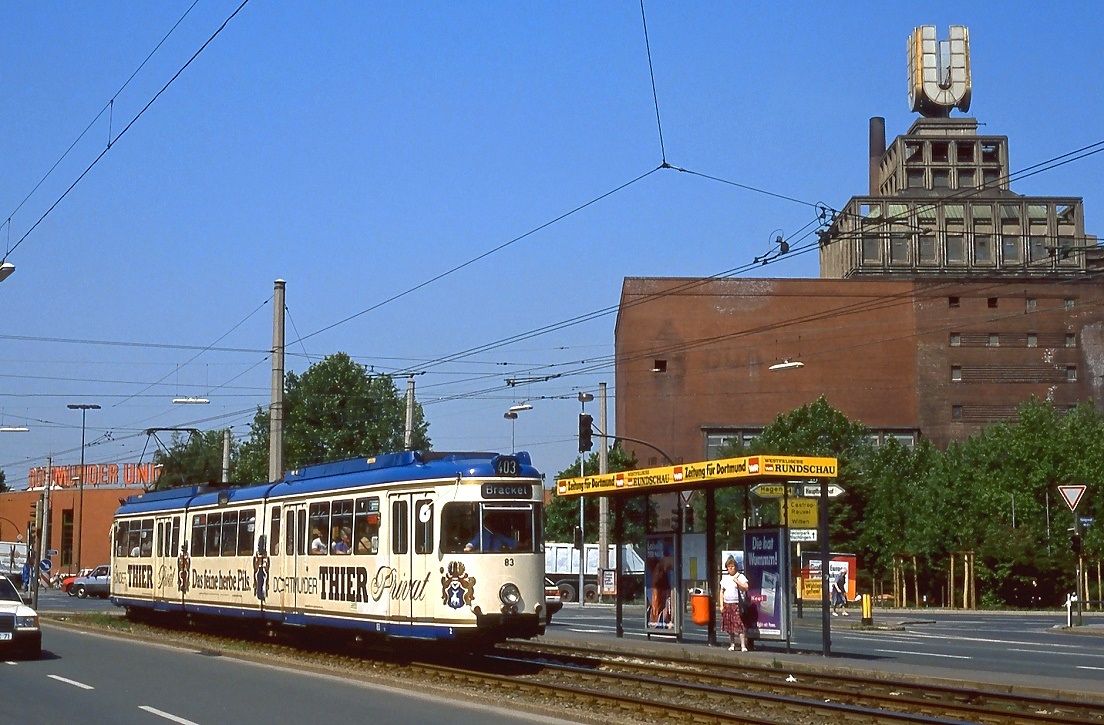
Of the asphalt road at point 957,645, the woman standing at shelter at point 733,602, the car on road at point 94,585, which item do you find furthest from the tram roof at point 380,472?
the car on road at point 94,585

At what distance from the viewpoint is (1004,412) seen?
286 feet

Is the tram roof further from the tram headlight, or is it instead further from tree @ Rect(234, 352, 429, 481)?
tree @ Rect(234, 352, 429, 481)

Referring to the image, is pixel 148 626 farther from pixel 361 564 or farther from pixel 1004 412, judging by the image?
pixel 1004 412

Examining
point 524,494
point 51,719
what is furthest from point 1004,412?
point 51,719

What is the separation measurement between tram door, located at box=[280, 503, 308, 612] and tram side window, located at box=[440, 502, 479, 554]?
4.50m

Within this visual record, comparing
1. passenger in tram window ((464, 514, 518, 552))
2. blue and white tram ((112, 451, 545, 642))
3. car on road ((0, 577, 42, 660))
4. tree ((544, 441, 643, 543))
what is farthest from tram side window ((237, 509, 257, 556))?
tree ((544, 441, 643, 543))

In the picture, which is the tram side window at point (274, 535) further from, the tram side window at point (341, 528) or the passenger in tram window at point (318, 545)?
the tram side window at point (341, 528)

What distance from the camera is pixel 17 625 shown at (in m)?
21.4

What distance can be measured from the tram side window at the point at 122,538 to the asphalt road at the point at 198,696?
12.8 m

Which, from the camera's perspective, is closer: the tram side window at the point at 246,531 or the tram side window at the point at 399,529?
the tram side window at the point at 399,529

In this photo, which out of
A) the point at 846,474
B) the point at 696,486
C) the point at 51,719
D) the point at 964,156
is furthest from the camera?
the point at 964,156

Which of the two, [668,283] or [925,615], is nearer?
[925,615]

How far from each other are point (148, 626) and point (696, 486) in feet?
51.9

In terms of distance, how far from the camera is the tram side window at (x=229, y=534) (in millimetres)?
27812
